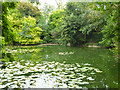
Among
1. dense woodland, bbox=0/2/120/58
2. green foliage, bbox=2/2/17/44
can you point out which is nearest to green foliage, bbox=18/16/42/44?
dense woodland, bbox=0/2/120/58

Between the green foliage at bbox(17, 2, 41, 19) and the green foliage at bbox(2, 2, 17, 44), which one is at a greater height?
the green foliage at bbox(17, 2, 41, 19)

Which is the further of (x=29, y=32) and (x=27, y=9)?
(x=27, y=9)

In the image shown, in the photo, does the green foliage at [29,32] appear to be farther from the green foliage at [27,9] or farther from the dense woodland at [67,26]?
the green foliage at [27,9]

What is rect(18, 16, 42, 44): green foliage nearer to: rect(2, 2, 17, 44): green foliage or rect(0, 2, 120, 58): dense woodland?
rect(0, 2, 120, 58): dense woodland

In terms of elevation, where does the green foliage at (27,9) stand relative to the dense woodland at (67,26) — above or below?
above

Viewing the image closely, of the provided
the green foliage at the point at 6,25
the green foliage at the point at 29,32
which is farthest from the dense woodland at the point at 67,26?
the green foliage at the point at 6,25

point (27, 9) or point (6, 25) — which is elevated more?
point (27, 9)

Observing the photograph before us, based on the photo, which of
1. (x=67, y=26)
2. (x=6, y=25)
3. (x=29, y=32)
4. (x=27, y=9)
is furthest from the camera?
(x=27, y=9)

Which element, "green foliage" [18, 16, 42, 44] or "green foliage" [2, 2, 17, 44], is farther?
"green foliage" [18, 16, 42, 44]

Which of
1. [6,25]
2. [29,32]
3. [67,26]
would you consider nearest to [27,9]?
[29,32]

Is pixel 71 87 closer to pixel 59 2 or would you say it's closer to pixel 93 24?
pixel 93 24

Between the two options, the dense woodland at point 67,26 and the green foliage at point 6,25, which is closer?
the green foliage at point 6,25

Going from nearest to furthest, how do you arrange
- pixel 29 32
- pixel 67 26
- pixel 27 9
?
pixel 67 26, pixel 29 32, pixel 27 9

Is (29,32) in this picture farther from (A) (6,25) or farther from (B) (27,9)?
(A) (6,25)
